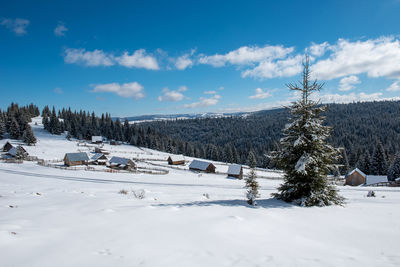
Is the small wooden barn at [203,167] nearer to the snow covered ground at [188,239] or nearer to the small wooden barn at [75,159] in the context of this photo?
the small wooden barn at [75,159]

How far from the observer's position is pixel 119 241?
4906mm

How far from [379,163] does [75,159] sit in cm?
8484

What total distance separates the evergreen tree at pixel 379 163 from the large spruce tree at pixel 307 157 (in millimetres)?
66142

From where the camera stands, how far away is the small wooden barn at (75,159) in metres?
48.7

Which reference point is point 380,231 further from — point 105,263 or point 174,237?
point 105,263

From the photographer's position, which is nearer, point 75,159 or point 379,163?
point 75,159

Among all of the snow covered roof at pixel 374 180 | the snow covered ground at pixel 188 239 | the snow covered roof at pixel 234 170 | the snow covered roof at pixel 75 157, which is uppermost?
the snow covered ground at pixel 188 239

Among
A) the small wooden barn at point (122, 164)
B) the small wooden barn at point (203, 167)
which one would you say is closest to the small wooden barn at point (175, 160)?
the small wooden barn at point (203, 167)

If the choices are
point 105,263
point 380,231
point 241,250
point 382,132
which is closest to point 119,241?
point 105,263

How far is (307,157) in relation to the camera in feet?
39.6

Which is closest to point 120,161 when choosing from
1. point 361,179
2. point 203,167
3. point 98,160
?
point 98,160

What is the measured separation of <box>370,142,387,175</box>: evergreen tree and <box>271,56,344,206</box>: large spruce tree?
217 feet

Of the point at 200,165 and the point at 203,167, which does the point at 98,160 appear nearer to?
the point at 200,165

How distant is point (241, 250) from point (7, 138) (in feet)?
346
